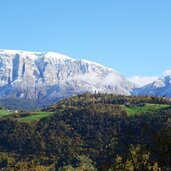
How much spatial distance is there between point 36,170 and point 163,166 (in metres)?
92.3

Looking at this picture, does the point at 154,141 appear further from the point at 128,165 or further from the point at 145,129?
the point at 128,165

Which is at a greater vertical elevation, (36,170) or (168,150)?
(168,150)

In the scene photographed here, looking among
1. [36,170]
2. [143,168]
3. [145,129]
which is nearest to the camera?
[143,168]

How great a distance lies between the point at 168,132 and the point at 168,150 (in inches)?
145

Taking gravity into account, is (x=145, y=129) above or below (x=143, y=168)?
above

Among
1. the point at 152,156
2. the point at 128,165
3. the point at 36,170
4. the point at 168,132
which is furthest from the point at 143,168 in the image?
the point at 36,170

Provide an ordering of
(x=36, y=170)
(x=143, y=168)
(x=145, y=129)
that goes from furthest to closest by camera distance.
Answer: (x=36, y=170)
(x=145, y=129)
(x=143, y=168)

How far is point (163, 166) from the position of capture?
104 m

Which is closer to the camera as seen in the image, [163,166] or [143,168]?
[143,168]

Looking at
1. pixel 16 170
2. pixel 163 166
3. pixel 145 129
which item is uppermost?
pixel 145 129

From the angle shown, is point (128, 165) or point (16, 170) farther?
point (16, 170)

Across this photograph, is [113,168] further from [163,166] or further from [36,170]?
[36,170]

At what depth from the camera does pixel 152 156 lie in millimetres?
106562

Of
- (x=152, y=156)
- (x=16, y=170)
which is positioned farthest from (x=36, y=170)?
(x=152, y=156)
